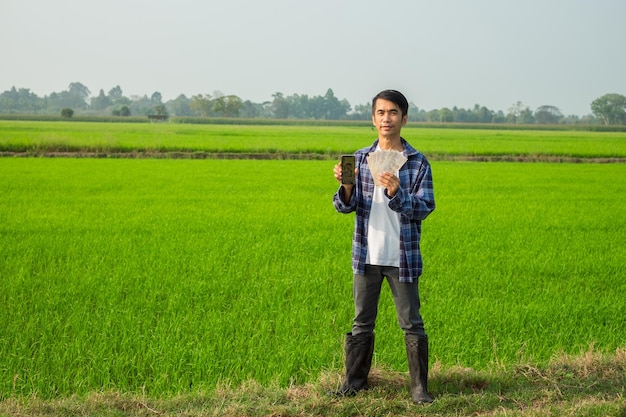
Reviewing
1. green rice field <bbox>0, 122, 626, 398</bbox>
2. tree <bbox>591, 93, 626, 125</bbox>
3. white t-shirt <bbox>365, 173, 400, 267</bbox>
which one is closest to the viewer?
white t-shirt <bbox>365, 173, 400, 267</bbox>

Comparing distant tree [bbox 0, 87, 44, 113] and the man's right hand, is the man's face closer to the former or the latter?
the man's right hand

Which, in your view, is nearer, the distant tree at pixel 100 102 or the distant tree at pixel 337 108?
the distant tree at pixel 337 108

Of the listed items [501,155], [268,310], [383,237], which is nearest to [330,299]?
[268,310]

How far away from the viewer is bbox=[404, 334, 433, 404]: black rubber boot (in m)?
3.49

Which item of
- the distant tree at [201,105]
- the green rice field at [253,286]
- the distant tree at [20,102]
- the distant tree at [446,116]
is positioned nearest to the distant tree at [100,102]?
the distant tree at [20,102]

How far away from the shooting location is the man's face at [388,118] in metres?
3.33

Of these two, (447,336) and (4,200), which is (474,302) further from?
(4,200)

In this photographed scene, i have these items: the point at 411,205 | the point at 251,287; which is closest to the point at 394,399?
the point at 411,205

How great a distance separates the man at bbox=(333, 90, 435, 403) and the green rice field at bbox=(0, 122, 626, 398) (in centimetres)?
75

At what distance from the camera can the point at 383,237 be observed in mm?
3408

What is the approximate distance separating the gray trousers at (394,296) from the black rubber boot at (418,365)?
4 centimetres

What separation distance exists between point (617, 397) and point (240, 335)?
241cm

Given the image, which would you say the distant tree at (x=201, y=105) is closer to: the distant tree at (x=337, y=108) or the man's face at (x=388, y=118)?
the distant tree at (x=337, y=108)

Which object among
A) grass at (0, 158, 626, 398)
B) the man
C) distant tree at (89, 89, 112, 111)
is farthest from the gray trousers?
distant tree at (89, 89, 112, 111)
